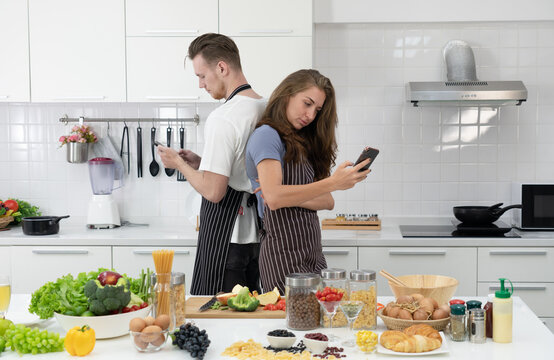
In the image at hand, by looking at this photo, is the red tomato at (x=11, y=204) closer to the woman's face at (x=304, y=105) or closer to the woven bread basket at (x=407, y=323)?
the woman's face at (x=304, y=105)

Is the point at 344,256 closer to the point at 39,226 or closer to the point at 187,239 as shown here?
the point at 187,239

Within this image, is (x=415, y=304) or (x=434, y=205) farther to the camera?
(x=434, y=205)

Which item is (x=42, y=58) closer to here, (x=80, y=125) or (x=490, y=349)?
(x=80, y=125)

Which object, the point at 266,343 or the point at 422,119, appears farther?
the point at 422,119

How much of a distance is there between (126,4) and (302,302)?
2648 mm

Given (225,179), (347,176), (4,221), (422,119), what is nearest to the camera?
(347,176)

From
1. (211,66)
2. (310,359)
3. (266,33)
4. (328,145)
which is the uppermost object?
(266,33)

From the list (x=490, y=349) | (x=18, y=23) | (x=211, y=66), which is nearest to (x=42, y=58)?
(x=18, y=23)

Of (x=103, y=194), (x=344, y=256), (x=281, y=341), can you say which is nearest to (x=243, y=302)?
(x=281, y=341)

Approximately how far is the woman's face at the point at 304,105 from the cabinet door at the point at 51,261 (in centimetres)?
176

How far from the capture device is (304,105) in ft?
A: 8.35

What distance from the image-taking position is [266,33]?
393 centimetres

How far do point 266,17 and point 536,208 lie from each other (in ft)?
6.52

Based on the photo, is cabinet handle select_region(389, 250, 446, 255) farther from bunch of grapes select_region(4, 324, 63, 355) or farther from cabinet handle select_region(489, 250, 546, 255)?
bunch of grapes select_region(4, 324, 63, 355)
